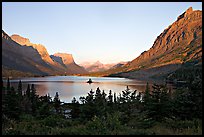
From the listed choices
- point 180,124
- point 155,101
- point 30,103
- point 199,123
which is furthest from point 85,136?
point 30,103

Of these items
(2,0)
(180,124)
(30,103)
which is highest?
(2,0)

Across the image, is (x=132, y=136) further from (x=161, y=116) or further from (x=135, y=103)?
(x=135, y=103)

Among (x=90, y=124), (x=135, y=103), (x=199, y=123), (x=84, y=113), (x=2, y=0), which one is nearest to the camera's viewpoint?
(x=2, y=0)

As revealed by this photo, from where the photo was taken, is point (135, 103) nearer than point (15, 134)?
No

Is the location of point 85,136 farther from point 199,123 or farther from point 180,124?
point 199,123

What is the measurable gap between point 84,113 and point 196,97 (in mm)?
12286

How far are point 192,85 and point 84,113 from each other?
40.0 feet

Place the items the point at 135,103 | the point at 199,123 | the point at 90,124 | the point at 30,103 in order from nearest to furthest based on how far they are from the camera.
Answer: the point at 90,124 → the point at 199,123 → the point at 135,103 → the point at 30,103

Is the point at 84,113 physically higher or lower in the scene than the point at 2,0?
lower

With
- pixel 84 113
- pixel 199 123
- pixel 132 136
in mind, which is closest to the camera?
pixel 132 136

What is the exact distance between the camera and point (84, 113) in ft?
76.7

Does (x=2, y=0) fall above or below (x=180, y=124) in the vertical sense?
above

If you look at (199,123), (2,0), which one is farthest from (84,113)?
(2,0)

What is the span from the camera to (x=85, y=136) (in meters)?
9.69
